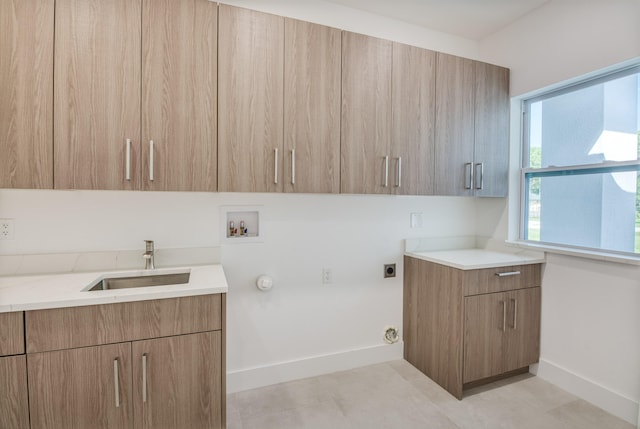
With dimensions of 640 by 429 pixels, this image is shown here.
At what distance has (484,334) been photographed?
2121mm

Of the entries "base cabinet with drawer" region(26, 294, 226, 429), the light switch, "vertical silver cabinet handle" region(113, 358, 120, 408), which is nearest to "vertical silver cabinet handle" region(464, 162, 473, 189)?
the light switch

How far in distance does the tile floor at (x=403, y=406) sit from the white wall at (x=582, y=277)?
0.17 m

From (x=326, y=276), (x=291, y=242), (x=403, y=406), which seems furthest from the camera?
(x=326, y=276)

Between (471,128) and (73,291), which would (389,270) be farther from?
(73,291)

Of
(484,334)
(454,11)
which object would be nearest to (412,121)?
(454,11)

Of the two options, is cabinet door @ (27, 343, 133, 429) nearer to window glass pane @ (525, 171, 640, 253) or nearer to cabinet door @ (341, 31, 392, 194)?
cabinet door @ (341, 31, 392, 194)

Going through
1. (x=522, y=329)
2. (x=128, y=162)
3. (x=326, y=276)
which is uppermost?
(x=128, y=162)

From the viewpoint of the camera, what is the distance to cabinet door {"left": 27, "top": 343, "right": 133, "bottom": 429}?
1306mm

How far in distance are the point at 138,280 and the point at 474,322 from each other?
210cm

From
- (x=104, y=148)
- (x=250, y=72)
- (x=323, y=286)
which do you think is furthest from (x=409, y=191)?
(x=104, y=148)

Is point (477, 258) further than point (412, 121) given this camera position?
Yes

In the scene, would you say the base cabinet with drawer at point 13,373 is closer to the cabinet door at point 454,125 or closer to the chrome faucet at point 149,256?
the chrome faucet at point 149,256

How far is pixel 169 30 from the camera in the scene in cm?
159

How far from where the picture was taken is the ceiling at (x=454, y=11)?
2.26 m
